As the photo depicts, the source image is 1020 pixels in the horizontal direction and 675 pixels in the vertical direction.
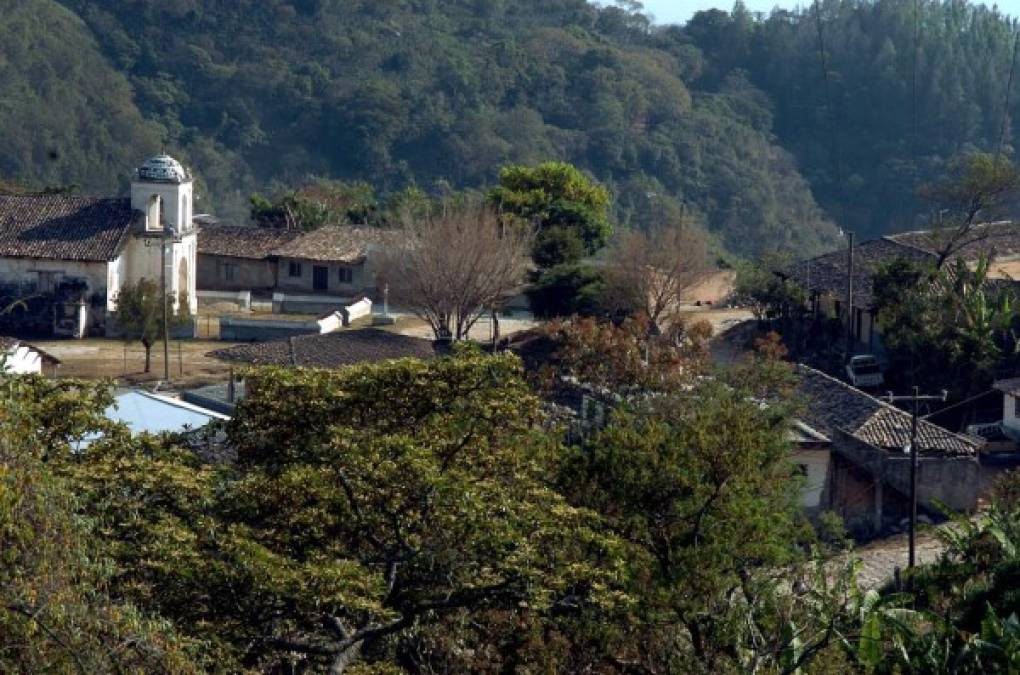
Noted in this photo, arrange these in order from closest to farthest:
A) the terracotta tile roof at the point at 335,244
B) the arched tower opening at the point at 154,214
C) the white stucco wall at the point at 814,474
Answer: the white stucco wall at the point at 814,474 < the arched tower opening at the point at 154,214 < the terracotta tile roof at the point at 335,244

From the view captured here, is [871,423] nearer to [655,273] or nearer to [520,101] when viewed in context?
[655,273]

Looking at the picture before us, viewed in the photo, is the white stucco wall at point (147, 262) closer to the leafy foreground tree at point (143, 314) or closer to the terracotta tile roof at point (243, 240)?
the leafy foreground tree at point (143, 314)

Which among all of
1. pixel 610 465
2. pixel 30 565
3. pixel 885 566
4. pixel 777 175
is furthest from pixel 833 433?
pixel 777 175

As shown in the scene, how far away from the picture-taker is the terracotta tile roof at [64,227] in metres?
44.1

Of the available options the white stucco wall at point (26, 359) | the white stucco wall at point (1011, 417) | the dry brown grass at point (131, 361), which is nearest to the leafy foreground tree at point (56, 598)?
the white stucco wall at point (26, 359)

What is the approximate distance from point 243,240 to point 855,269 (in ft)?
54.3

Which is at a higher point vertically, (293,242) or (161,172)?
(161,172)

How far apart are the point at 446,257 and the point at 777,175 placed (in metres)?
51.9

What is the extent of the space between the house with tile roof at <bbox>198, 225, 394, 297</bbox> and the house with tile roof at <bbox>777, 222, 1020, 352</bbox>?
438 inches

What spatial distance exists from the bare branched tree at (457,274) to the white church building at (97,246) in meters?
4.96

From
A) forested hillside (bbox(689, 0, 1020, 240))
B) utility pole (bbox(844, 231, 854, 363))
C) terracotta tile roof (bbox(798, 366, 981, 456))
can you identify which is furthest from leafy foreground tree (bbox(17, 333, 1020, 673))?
forested hillside (bbox(689, 0, 1020, 240))

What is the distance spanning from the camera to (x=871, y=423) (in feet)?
96.2

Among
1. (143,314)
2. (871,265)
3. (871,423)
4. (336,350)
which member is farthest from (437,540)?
(871,265)

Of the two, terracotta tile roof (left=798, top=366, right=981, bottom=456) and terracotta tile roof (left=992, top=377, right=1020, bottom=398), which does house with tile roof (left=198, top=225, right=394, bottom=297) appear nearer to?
terracotta tile roof (left=992, top=377, right=1020, bottom=398)
